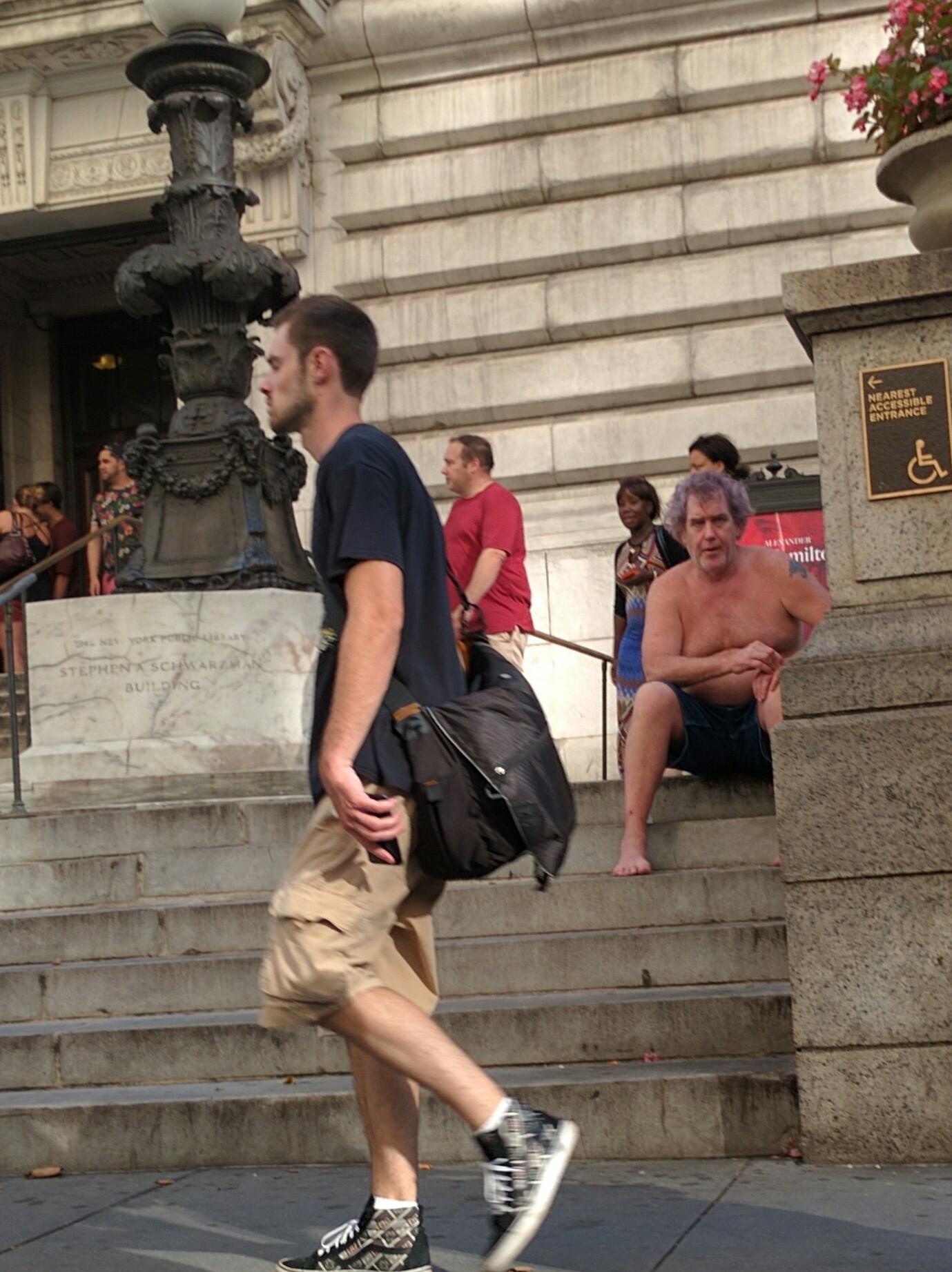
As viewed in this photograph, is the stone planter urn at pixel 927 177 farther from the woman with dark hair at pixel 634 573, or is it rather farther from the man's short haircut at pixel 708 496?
the woman with dark hair at pixel 634 573

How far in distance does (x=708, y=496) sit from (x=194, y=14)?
5.00 metres

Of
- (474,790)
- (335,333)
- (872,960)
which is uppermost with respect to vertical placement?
(335,333)

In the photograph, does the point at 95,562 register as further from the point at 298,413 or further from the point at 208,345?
the point at 298,413

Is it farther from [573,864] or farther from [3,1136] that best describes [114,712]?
[3,1136]

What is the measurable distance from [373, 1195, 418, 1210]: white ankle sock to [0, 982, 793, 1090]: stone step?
1.94 meters

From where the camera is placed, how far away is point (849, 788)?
5.12 metres

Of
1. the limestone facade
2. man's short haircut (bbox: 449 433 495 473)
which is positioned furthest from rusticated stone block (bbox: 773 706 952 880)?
the limestone facade

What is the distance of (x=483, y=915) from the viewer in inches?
269

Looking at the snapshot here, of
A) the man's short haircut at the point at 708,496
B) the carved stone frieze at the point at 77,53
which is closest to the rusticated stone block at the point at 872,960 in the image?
the man's short haircut at the point at 708,496

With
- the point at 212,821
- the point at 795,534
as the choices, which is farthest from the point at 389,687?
the point at 795,534

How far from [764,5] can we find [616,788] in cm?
861

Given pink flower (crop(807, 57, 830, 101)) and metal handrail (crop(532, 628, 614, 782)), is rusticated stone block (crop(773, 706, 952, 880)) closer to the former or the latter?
pink flower (crop(807, 57, 830, 101))

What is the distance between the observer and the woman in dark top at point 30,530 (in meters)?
14.6

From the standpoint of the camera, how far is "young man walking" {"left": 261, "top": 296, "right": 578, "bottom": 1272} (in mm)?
3725
